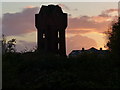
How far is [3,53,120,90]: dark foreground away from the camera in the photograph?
3072 centimetres

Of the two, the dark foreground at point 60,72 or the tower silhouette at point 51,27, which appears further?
the tower silhouette at point 51,27

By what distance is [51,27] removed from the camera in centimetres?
5778

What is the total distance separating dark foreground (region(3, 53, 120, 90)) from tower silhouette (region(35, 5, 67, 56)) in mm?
16377

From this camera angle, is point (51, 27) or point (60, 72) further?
point (51, 27)

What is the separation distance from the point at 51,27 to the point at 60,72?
24.5m

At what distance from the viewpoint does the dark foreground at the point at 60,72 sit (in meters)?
30.7

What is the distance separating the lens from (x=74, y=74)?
3356 centimetres

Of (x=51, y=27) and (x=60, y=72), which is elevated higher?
(x=51, y=27)

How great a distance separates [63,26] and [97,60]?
19219 millimetres

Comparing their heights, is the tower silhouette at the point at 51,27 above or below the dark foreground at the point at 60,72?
above

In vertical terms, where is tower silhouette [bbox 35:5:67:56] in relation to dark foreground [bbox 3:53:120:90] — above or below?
above

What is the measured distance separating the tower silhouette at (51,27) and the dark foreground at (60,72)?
53.7ft

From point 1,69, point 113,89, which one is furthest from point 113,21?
point 1,69

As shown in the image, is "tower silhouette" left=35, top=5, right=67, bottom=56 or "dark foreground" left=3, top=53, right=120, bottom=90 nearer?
"dark foreground" left=3, top=53, right=120, bottom=90
